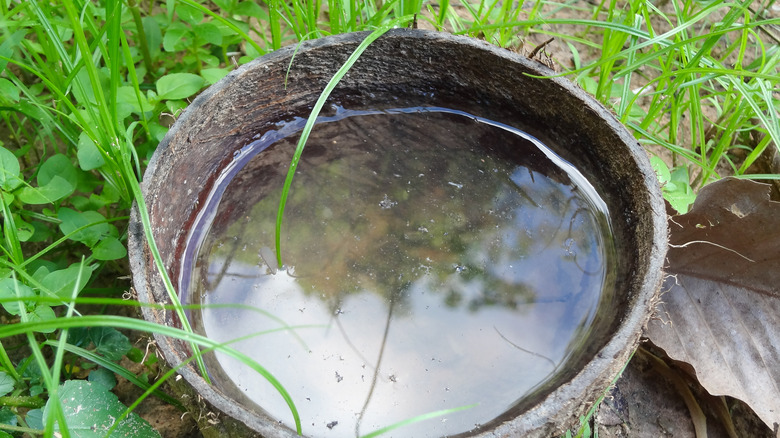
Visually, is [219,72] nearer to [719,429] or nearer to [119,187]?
[119,187]

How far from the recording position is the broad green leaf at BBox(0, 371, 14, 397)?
101 cm

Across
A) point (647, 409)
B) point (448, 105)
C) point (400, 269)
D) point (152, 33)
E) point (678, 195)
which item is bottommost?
point (647, 409)

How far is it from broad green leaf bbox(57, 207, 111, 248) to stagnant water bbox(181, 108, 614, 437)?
0.18 m

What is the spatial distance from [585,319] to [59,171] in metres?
1.06

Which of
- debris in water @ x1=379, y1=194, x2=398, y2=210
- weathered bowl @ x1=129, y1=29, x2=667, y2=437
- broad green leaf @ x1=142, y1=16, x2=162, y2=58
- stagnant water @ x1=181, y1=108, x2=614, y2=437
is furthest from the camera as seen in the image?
broad green leaf @ x1=142, y1=16, x2=162, y2=58

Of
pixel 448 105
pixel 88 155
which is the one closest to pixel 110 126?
pixel 88 155

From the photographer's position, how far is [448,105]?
4.66 ft

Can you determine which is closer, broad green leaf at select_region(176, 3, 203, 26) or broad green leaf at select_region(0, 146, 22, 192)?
broad green leaf at select_region(0, 146, 22, 192)

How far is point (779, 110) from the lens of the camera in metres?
1.50

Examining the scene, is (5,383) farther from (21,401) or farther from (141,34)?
(141,34)

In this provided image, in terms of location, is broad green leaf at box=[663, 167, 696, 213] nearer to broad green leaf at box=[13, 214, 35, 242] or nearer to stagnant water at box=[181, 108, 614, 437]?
stagnant water at box=[181, 108, 614, 437]

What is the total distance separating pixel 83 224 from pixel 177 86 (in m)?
0.33

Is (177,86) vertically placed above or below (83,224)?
above

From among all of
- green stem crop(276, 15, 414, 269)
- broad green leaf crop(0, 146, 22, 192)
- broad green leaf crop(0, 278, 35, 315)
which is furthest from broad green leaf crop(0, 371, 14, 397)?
green stem crop(276, 15, 414, 269)
